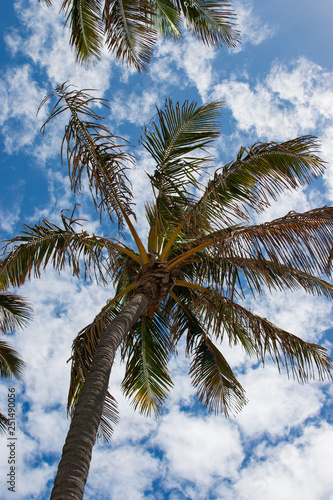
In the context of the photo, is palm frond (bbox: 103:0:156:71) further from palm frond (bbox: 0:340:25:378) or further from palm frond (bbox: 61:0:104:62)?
palm frond (bbox: 0:340:25:378)

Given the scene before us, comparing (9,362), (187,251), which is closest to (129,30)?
(187,251)

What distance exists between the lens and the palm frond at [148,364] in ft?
24.4

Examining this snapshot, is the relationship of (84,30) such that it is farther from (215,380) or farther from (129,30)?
(215,380)

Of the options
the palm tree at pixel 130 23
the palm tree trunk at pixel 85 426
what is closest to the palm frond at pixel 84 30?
the palm tree at pixel 130 23

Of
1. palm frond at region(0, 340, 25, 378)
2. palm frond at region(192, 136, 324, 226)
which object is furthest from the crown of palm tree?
palm frond at region(0, 340, 25, 378)

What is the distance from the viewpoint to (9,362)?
390 inches

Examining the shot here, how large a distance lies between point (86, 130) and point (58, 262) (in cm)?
195

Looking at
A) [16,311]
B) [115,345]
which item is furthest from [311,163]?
[16,311]

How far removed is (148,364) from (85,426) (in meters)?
4.07

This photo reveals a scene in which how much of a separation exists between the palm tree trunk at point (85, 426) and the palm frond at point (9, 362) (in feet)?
19.9

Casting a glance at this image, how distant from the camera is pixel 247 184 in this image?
19.4 feet

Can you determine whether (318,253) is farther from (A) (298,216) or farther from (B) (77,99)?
(B) (77,99)

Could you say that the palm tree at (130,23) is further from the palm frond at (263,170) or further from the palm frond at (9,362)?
the palm frond at (9,362)

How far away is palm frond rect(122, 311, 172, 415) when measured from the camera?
7.43 metres
